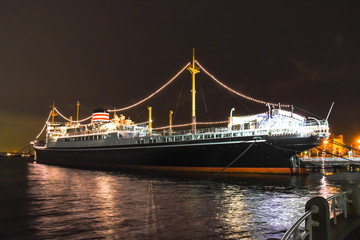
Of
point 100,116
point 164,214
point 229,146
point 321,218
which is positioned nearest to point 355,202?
point 321,218

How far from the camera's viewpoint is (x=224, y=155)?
3400 cm

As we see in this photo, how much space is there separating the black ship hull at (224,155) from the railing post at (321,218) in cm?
2151

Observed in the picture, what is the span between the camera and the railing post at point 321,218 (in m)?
5.43

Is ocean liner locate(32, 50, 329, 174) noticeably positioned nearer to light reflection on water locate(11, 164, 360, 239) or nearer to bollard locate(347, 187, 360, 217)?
light reflection on water locate(11, 164, 360, 239)

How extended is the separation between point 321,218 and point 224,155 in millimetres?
28703

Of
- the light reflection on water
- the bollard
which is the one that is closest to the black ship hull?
the light reflection on water

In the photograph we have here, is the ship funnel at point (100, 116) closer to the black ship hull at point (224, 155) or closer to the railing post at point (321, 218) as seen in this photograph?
the black ship hull at point (224, 155)

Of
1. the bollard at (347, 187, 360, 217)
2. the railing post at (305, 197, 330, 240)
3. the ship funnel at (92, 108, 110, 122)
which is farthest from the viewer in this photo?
the ship funnel at (92, 108, 110, 122)

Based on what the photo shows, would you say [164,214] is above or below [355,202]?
below

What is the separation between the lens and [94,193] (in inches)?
806

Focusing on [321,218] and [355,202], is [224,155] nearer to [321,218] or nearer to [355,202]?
[355,202]

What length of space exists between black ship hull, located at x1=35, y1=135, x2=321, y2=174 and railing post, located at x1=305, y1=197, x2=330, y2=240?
21508mm

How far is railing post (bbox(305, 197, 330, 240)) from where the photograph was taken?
543cm

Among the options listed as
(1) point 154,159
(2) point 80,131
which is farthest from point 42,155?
(1) point 154,159
